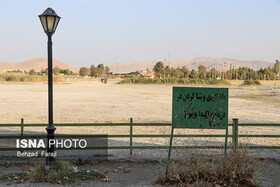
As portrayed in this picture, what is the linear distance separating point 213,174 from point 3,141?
30.4 ft

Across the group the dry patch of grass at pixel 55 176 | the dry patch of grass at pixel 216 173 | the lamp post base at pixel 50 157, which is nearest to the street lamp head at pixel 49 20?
the lamp post base at pixel 50 157

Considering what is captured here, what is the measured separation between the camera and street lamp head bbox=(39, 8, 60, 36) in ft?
28.9

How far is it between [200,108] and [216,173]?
174 cm

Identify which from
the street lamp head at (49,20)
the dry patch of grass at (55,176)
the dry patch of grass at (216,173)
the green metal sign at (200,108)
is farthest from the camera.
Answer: the green metal sign at (200,108)

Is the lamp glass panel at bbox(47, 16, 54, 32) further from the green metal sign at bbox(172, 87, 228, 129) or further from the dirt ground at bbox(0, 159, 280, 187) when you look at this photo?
the dirt ground at bbox(0, 159, 280, 187)

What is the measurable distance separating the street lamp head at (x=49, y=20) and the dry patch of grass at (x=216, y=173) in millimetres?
4760

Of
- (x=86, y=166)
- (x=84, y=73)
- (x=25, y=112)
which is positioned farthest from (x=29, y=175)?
(x=84, y=73)

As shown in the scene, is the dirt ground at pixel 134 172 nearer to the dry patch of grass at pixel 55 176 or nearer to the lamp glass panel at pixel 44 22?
the dry patch of grass at pixel 55 176

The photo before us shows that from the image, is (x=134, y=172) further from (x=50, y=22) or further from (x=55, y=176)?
(x=50, y=22)

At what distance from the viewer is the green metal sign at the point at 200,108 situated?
9070mm

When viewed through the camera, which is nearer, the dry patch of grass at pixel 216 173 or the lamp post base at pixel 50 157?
the dry patch of grass at pixel 216 173

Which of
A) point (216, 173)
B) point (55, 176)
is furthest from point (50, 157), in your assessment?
point (216, 173)

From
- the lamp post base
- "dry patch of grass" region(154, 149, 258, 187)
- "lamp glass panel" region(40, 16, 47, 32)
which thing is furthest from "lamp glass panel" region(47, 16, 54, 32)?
"dry patch of grass" region(154, 149, 258, 187)

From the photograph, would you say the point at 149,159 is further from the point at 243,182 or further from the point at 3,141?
the point at 3,141
